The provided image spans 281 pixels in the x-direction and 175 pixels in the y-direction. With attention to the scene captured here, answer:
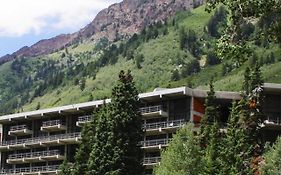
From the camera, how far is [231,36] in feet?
66.0

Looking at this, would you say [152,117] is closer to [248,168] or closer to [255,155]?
[255,155]

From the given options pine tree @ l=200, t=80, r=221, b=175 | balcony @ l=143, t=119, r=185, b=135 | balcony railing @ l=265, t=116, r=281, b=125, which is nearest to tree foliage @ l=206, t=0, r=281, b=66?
pine tree @ l=200, t=80, r=221, b=175

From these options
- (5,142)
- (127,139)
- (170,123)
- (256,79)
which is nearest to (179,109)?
(170,123)

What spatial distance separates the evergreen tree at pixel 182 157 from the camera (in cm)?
6116

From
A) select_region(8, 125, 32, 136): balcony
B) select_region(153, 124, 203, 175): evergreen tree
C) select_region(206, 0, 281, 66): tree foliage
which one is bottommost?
select_region(8, 125, 32, 136): balcony

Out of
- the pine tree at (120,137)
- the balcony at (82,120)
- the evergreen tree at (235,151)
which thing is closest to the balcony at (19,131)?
the balcony at (82,120)

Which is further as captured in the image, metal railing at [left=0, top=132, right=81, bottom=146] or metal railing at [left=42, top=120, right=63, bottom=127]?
metal railing at [left=42, top=120, right=63, bottom=127]

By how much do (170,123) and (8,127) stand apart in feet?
128

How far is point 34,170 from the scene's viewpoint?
10962 cm

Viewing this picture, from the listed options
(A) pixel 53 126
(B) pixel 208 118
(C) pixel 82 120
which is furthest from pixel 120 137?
(A) pixel 53 126

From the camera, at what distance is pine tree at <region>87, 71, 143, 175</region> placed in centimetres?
6681

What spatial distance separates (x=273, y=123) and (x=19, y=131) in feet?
148

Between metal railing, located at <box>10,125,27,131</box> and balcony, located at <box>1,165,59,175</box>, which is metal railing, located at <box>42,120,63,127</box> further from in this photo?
balcony, located at <box>1,165,59,175</box>

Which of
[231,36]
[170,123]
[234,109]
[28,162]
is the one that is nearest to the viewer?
[231,36]
